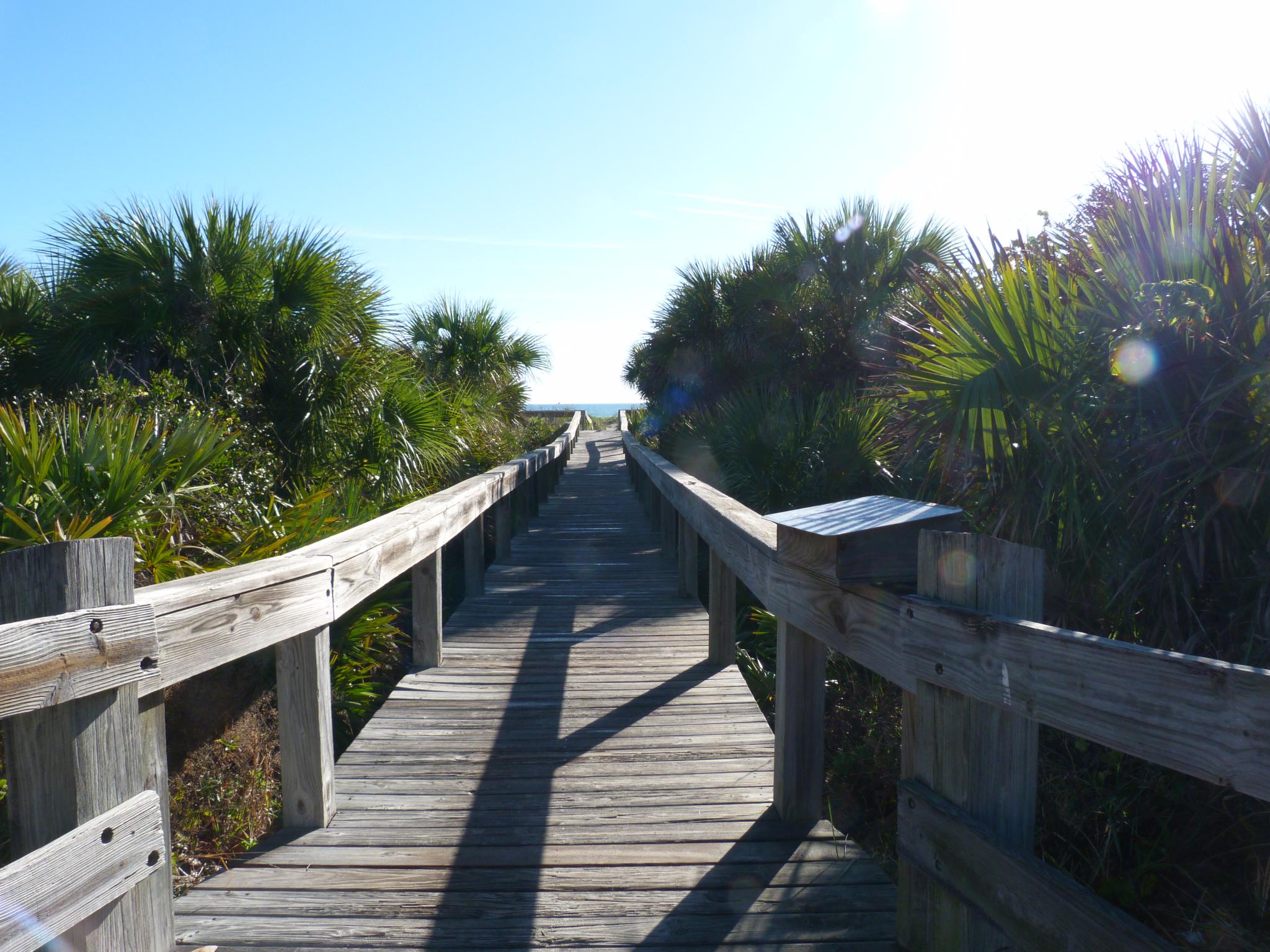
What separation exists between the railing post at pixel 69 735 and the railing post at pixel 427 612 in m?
2.92

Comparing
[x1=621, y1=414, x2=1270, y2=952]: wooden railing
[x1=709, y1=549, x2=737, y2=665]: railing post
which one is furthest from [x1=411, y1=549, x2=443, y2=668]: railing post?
[x1=621, y1=414, x2=1270, y2=952]: wooden railing

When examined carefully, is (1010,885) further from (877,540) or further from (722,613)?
(722,613)

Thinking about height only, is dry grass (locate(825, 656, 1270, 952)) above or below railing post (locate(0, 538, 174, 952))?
below

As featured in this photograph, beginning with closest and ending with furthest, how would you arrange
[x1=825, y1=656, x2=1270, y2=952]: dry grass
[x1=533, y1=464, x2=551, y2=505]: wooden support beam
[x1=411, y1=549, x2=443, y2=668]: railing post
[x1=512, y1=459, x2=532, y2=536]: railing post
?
[x1=825, y1=656, x2=1270, y2=952]: dry grass < [x1=411, y1=549, x2=443, y2=668]: railing post < [x1=512, y1=459, x2=532, y2=536]: railing post < [x1=533, y1=464, x2=551, y2=505]: wooden support beam

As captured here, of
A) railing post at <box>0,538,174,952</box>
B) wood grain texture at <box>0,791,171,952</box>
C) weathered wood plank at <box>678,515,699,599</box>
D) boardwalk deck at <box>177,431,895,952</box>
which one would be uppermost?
railing post at <box>0,538,174,952</box>

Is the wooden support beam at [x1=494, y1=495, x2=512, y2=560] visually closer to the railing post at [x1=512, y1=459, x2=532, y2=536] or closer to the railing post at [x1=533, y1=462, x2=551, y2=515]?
the railing post at [x1=512, y1=459, x2=532, y2=536]

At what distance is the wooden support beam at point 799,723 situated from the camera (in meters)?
2.88

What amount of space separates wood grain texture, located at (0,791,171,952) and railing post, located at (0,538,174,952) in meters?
0.03

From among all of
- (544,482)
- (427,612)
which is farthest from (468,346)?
(427,612)

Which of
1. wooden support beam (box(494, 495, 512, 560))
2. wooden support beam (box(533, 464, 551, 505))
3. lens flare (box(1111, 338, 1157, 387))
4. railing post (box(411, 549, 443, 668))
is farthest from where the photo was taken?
wooden support beam (box(533, 464, 551, 505))

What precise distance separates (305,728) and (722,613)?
2.42m

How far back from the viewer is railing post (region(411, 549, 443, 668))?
468cm

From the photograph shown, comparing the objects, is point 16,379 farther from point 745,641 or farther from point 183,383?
point 745,641

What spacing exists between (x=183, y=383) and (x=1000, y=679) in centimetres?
613
